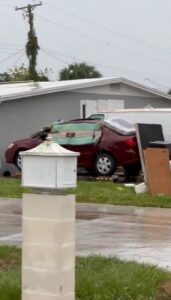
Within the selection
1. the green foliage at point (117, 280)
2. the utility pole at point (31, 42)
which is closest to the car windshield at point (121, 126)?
the green foliage at point (117, 280)

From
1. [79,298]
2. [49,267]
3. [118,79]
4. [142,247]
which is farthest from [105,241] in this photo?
[118,79]

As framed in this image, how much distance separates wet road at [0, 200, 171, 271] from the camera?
29.5ft

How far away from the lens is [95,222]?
40.4ft

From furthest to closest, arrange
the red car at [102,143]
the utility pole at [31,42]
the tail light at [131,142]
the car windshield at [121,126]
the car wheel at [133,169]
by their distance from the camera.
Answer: the utility pole at [31,42] → the car windshield at [121,126] → the car wheel at [133,169] → the red car at [102,143] → the tail light at [131,142]

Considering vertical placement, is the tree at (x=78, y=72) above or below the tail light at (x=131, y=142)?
above

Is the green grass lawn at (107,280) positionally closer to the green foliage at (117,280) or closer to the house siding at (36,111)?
the green foliage at (117,280)

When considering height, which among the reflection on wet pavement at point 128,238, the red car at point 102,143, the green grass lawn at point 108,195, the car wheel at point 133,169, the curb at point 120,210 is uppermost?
the red car at point 102,143

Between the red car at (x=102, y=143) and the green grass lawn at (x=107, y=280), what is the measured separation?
1227cm

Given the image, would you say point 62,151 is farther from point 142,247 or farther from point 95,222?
point 95,222

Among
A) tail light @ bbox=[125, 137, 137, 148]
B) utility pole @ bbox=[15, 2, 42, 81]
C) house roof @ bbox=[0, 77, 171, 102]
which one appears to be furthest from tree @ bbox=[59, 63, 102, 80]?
tail light @ bbox=[125, 137, 137, 148]

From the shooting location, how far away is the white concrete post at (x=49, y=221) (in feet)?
15.6

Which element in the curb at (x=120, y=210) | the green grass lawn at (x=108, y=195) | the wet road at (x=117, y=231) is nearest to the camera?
the wet road at (x=117, y=231)

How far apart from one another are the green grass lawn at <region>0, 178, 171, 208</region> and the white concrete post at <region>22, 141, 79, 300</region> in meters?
9.76

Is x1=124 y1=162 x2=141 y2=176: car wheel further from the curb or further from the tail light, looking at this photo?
the curb
